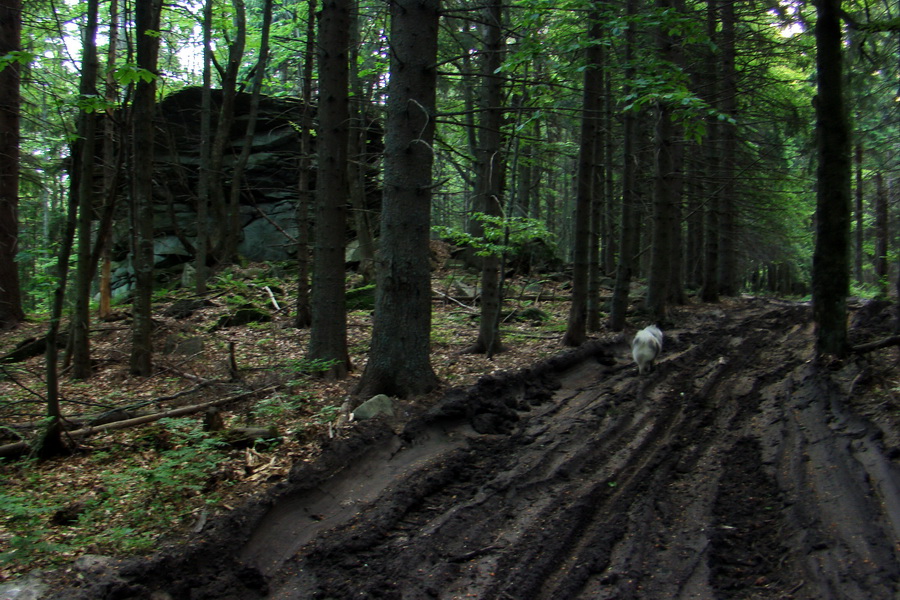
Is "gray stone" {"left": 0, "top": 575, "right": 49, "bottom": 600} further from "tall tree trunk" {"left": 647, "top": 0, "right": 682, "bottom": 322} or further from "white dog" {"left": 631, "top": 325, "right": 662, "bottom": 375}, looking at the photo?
"tall tree trunk" {"left": 647, "top": 0, "right": 682, "bottom": 322}

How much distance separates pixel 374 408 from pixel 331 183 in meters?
3.67

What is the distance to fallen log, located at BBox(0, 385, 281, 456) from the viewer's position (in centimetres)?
586

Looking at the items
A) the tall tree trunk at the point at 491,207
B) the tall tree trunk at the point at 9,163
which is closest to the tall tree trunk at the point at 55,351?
the tall tree trunk at the point at 491,207

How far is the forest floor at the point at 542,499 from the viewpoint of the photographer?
3.93 m

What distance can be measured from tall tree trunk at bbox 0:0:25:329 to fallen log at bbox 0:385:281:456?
257 inches

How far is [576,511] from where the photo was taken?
479 cm

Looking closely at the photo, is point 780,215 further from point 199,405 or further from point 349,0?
point 199,405

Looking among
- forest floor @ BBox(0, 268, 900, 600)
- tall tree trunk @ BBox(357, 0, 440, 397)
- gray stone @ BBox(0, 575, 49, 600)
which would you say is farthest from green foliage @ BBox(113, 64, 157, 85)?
gray stone @ BBox(0, 575, 49, 600)

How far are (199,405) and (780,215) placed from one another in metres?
21.5

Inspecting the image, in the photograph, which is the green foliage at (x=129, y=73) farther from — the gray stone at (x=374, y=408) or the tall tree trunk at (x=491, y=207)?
the tall tree trunk at (x=491, y=207)

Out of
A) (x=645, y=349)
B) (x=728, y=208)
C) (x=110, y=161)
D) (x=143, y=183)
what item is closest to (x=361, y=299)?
(x=110, y=161)

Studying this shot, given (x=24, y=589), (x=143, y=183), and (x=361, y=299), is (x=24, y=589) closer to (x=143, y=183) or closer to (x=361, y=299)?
(x=143, y=183)

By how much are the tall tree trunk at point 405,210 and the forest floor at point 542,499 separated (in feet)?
2.35

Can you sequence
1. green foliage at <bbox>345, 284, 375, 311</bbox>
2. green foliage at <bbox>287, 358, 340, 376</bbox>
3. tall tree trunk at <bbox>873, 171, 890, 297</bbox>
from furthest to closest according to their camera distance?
tall tree trunk at <bbox>873, 171, 890, 297</bbox>, green foliage at <bbox>345, 284, 375, 311</bbox>, green foliage at <bbox>287, 358, 340, 376</bbox>
